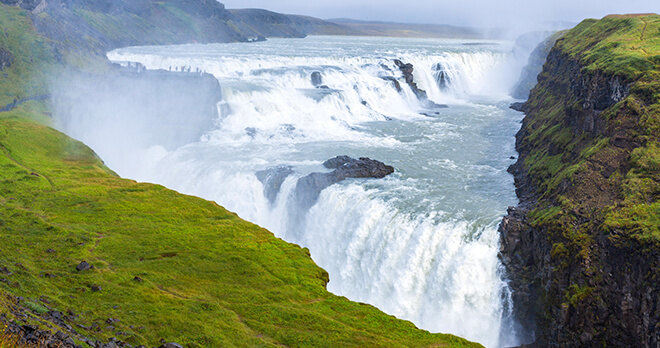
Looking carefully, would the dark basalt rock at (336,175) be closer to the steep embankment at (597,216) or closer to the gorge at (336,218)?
the gorge at (336,218)

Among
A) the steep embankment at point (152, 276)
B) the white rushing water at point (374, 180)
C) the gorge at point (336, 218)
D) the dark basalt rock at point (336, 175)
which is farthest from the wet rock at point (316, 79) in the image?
the steep embankment at point (152, 276)

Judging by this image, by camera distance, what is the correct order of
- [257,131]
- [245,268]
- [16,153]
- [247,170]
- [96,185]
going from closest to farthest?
[245,268] → [96,185] → [16,153] → [247,170] → [257,131]

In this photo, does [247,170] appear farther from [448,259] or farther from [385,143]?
[448,259]

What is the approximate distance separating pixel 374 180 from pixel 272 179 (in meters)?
7.75

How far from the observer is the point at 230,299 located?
59.7ft

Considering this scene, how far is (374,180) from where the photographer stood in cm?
3797

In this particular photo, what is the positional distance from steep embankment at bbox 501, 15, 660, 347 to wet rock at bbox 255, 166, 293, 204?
17.0m

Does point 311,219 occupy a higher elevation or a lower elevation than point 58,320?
lower

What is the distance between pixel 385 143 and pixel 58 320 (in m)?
39.1

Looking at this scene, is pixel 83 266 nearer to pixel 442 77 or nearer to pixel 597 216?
pixel 597 216

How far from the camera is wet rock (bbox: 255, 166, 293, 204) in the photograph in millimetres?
38938

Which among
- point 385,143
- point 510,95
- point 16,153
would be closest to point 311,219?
point 385,143

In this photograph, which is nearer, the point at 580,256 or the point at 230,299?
the point at 230,299

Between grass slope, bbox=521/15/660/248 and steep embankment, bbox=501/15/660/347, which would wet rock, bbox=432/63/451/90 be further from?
steep embankment, bbox=501/15/660/347
